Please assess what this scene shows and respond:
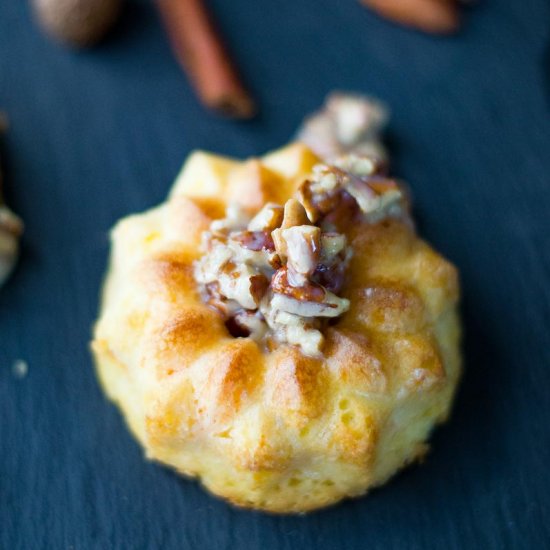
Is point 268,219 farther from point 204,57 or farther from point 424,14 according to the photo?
point 424,14

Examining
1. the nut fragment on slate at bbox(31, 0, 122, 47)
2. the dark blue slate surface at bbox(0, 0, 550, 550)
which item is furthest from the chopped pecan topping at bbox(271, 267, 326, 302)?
the nut fragment on slate at bbox(31, 0, 122, 47)

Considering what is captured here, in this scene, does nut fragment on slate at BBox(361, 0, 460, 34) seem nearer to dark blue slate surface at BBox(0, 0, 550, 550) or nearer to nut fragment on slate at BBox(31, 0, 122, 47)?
dark blue slate surface at BBox(0, 0, 550, 550)

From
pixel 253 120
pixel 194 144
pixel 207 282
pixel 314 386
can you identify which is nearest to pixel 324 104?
pixel 253 120

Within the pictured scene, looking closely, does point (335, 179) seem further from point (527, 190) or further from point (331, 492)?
point (527, 190)

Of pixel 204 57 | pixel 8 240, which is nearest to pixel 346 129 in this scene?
pixel 204 57

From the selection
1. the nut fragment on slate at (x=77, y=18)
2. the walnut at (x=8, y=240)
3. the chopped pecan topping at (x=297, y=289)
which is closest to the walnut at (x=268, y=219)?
the chopped pecan topping at (x=297, y=289)

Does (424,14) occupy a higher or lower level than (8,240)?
higher

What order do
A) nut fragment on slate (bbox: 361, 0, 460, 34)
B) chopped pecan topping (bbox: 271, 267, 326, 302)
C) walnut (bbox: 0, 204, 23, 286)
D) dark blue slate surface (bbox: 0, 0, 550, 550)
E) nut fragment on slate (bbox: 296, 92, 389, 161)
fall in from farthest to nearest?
nut fragment on slate (bbox: 361, 0, 460, 34)
nut fragment on slate (bbox: 296, 92, 389, 161)
walnut (bbox: 0, 204, 23, 286)
dark blue slate surface (bbox: 0, 0, 550, 550)
chopped pecan topping (bbox: 271, 267, 326, 302)
